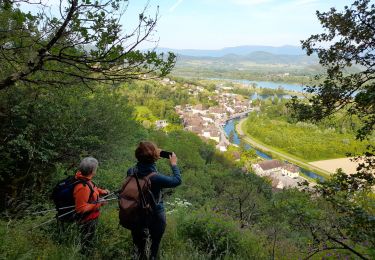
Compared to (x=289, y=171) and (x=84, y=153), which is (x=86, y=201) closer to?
(x=84, y=153)

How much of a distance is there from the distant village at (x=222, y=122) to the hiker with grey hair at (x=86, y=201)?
25429 mm

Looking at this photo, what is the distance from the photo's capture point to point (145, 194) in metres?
2.73

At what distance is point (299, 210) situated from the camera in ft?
10.9

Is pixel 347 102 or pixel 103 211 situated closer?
pixel 347 102

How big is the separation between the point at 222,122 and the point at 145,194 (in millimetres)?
77651

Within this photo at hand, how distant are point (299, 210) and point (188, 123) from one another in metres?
61.2

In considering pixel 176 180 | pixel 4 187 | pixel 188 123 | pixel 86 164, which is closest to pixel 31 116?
pixel 4 187

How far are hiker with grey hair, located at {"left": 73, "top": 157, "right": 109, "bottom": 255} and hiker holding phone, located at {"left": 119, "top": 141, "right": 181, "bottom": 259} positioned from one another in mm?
482

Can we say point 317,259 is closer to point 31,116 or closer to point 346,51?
point 346,51

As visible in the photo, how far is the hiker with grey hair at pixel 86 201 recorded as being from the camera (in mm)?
3082

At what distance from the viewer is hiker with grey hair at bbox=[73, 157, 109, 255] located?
308cm

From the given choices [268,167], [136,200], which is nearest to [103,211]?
[136,200]

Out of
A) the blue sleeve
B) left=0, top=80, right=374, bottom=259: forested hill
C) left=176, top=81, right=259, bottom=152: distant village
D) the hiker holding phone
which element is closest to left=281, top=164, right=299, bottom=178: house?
left=176, top=81, right=259, bottom=152: distant village

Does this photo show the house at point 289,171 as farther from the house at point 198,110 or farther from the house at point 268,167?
the house at point 198,110
